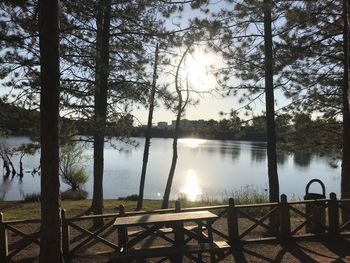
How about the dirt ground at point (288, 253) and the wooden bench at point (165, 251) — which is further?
the dirt ground at point (288, 253)

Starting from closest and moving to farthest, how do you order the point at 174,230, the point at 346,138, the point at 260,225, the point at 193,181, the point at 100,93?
the point at 174,230, the point at 260,225, the point at 346,138, the point at 100,93, the point at 193,181

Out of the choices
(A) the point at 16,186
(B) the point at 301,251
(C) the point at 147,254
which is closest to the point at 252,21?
(B) the point at 301,251

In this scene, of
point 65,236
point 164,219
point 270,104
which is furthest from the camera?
point 270,104

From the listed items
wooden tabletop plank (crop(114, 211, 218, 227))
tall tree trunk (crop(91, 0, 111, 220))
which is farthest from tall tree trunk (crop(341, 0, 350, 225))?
tall tree trunk (crop(91, 0, 111, 220))

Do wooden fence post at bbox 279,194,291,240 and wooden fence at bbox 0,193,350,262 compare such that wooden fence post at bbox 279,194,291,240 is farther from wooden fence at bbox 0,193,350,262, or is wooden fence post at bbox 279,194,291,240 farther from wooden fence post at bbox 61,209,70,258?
wooden fence post at bbox 61,209,70,258

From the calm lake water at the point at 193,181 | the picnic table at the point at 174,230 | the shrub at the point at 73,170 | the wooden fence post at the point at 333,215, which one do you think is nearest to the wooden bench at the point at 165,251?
the picnic table at the point at 174,230

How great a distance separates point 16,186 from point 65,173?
19.7ft

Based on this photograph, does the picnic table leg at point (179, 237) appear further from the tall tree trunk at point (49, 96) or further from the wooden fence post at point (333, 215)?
the wooden fence post at point (333, 215)

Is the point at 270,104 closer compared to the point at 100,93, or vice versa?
the point at 270,104

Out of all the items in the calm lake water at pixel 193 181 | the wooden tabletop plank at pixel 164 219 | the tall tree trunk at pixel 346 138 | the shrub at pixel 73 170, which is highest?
the tall tree trunk at pixel 346 138

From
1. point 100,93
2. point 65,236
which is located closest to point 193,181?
point 100,93

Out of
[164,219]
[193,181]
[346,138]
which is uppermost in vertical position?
[346,138]

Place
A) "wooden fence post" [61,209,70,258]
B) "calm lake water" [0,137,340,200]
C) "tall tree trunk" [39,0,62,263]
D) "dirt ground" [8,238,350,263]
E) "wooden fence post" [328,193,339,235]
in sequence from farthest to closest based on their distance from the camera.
Answer: 1. "calm lake water" [0,137,340,200]
2. "wooden fence post" [328,193,339,235]
3. "wooden fence post" [61,209,70,258]
4. "dirt ground" [8,238,350,263]
5. "tall tree trunk" [39,0,62,263]

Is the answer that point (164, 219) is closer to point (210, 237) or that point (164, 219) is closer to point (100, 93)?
point (210, 237)
